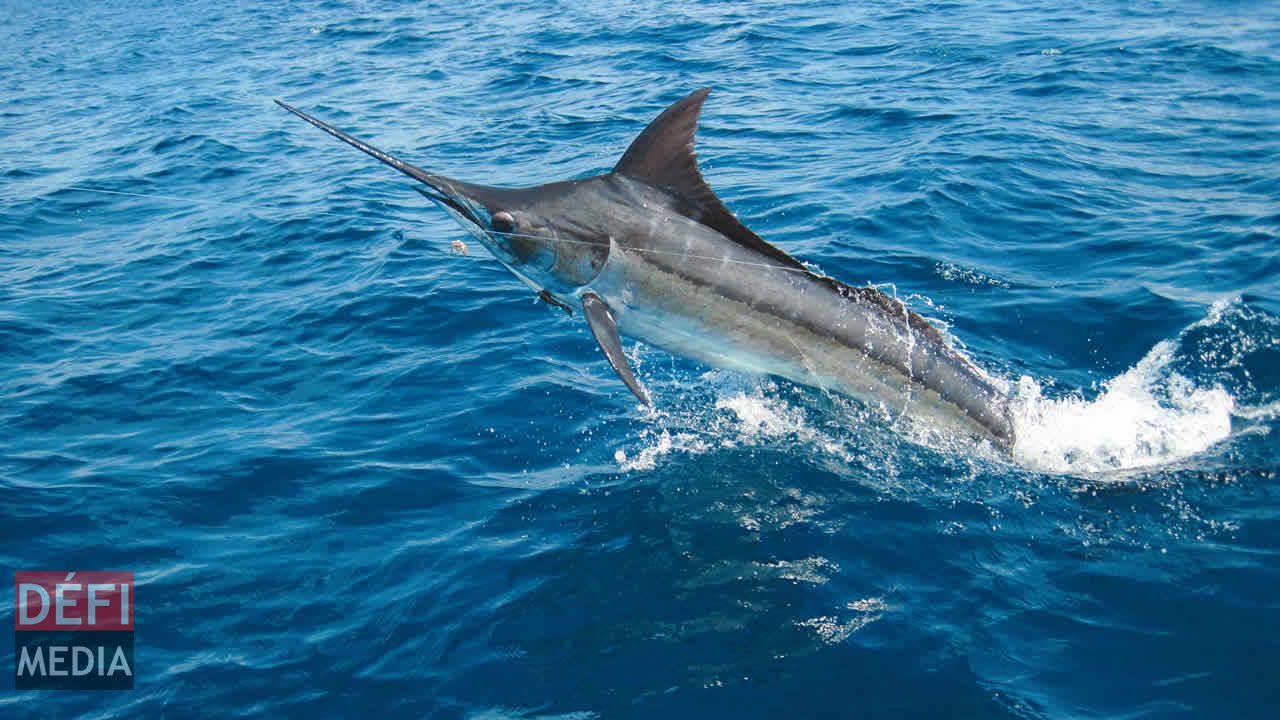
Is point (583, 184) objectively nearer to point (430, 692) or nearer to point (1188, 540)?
point (430, 692)

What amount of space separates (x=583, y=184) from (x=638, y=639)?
108 inches

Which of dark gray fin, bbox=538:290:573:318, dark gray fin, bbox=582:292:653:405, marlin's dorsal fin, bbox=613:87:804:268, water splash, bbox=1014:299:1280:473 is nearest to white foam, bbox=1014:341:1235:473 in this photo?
water splash, bbox=1014:299:1280:473

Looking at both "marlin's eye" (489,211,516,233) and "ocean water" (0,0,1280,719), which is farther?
"marlin's eye" (489,211,516,233)

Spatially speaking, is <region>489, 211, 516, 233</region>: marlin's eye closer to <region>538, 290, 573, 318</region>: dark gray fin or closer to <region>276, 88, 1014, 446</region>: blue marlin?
<region>276, 88, 1014, 446</region>: blue marlin

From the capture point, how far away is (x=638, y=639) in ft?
16.1

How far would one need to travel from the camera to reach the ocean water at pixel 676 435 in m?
4.79

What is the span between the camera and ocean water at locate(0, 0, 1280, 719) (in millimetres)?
4789

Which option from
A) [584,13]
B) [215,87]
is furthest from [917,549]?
[584,13]

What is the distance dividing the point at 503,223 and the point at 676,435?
223cm

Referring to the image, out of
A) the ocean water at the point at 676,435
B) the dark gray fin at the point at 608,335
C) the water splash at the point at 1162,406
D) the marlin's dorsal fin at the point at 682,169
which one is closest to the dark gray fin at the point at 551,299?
the dark gray fin at the point at 608,335

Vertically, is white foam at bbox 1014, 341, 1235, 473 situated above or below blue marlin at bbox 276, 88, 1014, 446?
below

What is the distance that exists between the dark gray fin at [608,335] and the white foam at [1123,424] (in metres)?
2.76

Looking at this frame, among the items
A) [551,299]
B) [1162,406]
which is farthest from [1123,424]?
[551,299]

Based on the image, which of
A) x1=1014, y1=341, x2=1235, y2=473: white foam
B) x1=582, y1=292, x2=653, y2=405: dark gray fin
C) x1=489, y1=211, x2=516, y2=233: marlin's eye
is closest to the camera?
x1=582, y1=292, x2=653, y2=405: dark gray fin
